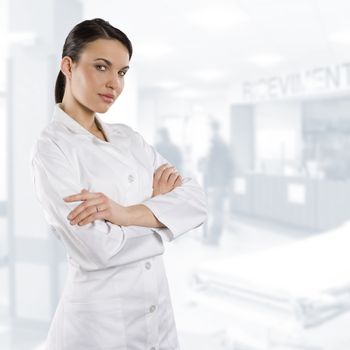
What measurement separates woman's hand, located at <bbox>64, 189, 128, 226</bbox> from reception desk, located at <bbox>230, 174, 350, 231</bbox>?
4.30 meters

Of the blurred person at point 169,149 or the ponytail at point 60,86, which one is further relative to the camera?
the blurred person at point 169,149

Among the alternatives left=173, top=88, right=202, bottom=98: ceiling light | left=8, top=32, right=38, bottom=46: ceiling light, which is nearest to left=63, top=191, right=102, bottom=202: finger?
left=8, top=32, right=38, bottom=46: ceiling light

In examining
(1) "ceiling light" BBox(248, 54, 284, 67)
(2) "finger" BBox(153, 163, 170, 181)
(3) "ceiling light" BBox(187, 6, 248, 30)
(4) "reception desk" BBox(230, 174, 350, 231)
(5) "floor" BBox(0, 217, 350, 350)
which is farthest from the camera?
(4) "reception desk" BBox(230, 174, 350, 231)

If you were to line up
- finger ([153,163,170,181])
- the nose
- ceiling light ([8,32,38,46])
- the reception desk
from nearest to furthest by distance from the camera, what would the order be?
1. the nose
2. finger ([153,163,170,181])
3. ceiling light ([8,32,38,46])
4. the reception desk

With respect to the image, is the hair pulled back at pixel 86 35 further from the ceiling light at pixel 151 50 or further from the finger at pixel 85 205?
the ceiling light at pixel 151 50

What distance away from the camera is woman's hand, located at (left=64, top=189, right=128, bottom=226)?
2.92ft

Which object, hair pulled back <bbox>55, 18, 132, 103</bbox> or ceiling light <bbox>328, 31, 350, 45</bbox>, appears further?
ceiling light <bbox>328, 31, 350, 45</bbox>

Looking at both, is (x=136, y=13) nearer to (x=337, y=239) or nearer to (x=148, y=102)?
(x=148, y=102)

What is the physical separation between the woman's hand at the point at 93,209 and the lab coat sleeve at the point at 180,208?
8 centimetres

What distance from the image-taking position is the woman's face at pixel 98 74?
976mm

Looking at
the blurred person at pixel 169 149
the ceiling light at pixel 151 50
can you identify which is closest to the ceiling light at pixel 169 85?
the ceiling light at pixel 151 50

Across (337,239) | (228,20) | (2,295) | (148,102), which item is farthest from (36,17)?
(337,239)

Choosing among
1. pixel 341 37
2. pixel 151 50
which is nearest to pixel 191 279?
pixel 151 50

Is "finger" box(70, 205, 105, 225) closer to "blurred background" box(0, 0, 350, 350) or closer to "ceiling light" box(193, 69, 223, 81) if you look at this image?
"blurred background" box(0, 0, 350, 350)
